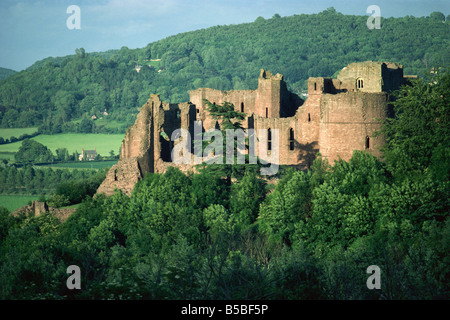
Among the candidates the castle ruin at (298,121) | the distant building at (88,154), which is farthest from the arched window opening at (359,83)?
the distant building at (88,154)

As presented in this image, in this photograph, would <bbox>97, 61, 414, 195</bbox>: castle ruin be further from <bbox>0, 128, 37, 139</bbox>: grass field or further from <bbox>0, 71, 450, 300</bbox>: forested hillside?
<bbox>0, 128, 37, 139</bbox>: grass field

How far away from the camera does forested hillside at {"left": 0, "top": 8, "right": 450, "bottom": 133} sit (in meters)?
142

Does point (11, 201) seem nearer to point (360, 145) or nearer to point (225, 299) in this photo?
point (360, 145)

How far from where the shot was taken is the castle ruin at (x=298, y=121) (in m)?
48.6

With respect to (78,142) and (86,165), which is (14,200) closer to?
(86,165)

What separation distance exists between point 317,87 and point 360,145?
633 cm

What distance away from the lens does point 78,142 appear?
421 feet

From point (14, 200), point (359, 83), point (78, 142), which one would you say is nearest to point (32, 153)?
point (78, 142)

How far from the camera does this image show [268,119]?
2099 inches

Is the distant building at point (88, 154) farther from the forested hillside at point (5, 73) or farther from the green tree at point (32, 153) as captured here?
the forested hillside at point (5, 73)

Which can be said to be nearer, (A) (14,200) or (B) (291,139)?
(B) (291,139)

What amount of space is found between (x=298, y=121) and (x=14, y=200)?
44083mm

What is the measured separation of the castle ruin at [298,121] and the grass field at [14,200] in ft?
99.1
